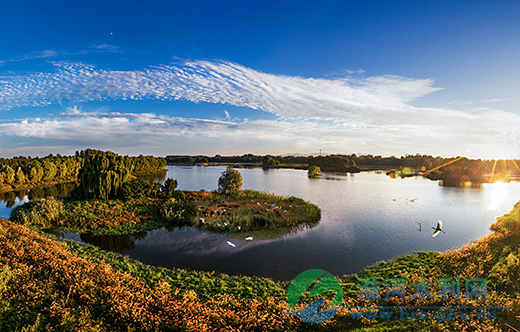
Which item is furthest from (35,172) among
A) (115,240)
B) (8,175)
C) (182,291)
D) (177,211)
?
(182,291)

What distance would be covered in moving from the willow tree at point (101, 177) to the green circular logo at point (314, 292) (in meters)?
26.7

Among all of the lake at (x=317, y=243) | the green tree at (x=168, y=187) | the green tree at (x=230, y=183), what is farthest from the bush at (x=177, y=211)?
the green tree at (x=230, y=183)

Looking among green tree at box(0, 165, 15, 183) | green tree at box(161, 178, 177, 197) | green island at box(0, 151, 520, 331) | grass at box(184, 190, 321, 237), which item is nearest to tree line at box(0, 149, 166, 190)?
green tree at box(0, 165, 15, 183)

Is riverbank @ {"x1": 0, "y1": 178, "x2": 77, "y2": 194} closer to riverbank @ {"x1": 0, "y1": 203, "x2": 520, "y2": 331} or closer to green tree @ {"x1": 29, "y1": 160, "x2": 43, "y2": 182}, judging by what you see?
green tree @ {"x1": 29, "y1": 160, "x2": 43, "y2": 182}

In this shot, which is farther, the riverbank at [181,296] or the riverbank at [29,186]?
the riverbank at [29,186]

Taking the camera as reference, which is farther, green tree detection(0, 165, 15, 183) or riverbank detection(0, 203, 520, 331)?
green tree detection(0, 165, 15, 183)

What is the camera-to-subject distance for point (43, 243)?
13.7 m

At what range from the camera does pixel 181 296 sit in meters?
9.97

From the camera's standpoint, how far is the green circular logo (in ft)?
29.0

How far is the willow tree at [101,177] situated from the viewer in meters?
28.6

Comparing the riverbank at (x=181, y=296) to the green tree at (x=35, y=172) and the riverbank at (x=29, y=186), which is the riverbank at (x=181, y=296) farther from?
the green tree at (x=35, y=172)

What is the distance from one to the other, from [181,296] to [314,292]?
6068 millimetres

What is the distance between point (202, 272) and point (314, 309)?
21.8ft

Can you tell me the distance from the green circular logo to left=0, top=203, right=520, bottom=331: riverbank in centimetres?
31
